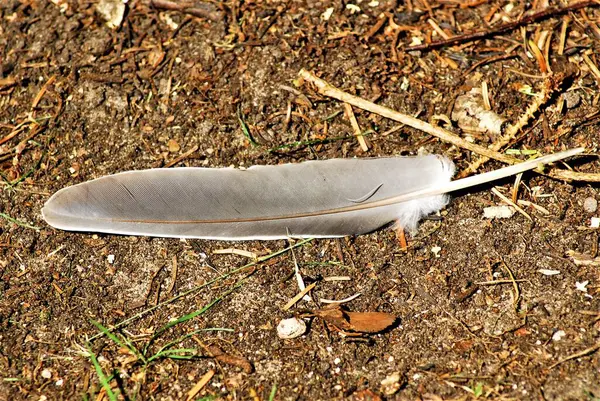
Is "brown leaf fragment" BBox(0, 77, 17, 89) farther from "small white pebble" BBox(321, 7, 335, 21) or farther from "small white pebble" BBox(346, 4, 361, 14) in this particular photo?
"small white pebble" BBox(346, 4, 361, 14)

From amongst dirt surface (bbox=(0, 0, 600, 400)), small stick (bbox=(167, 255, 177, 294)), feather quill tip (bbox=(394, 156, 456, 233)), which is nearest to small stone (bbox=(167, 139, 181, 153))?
dirt surface (bbox=(0, 0, 600, 400))

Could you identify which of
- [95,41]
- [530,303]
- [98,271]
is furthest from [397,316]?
[95,41]

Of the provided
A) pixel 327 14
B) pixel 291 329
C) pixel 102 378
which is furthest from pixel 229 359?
pixel 327 14

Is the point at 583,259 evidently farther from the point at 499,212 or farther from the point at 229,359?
the point at 229,359

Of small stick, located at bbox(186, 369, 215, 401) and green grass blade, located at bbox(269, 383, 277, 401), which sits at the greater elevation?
small stick, located at bbox(186, 369, 215, 401)

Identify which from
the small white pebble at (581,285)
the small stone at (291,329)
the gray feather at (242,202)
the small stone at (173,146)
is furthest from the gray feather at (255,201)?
the small white pebble at (581,285)

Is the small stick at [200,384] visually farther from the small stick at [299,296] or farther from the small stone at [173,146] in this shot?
the small stone at [173,146]
